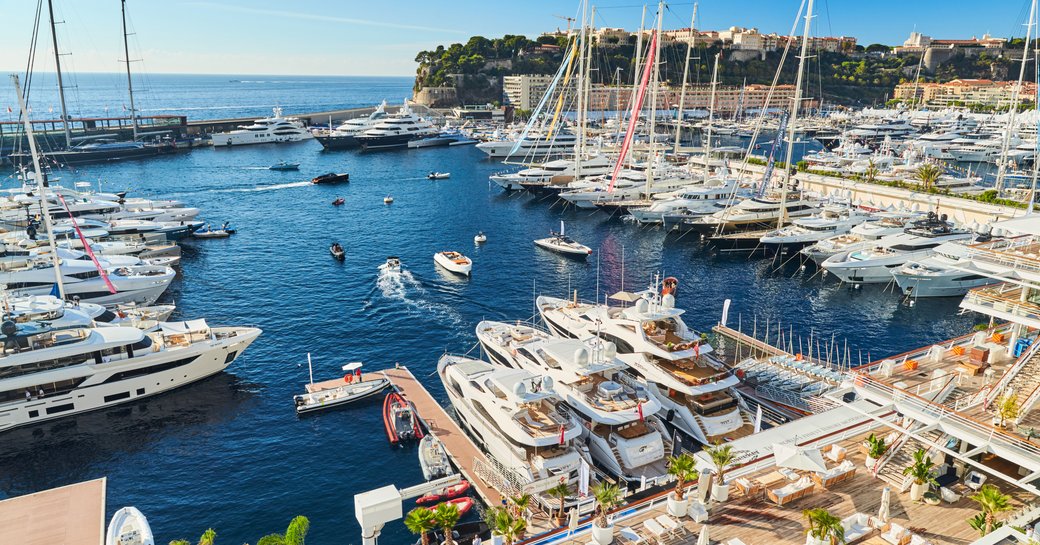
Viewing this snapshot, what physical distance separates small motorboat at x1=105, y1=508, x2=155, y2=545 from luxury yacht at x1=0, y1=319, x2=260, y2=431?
15331mm

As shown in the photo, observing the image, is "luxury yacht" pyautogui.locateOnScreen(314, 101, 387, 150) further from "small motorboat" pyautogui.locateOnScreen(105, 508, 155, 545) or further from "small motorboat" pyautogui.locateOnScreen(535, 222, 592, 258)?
"small motorboat" pyautogui.locateOnScreen(105, 508, 155, 545)

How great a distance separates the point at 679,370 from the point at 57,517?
35.3m

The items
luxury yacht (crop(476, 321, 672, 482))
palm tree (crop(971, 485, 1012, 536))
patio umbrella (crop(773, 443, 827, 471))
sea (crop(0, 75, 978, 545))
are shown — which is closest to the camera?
palm tree (crop(971, 485, 1012, 536))

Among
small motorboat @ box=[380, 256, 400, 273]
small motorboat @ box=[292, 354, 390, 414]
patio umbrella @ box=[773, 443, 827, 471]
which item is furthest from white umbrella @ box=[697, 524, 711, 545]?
small motorboat @ box=[380, 256, 400, 273]

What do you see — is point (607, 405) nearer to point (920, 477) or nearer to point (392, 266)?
point (920, 477)

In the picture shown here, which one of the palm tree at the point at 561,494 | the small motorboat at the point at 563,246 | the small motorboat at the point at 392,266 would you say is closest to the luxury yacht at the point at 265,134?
the small motorboat at the point at 392,266

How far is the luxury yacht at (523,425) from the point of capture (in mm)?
34094

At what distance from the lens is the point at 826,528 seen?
1977 cm

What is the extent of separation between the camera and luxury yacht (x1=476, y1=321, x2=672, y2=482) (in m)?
35.8

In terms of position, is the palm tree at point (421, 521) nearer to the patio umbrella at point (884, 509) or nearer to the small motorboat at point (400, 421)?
the patio umbrella at point (884, 509)

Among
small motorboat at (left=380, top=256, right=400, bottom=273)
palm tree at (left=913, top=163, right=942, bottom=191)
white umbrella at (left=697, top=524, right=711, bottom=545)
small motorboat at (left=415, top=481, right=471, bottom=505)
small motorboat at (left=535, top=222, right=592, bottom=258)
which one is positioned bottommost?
small motorboat at (left=415, top=481, right=471, bottom=505)

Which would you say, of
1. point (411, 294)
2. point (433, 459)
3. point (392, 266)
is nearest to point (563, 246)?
point (392, 266)

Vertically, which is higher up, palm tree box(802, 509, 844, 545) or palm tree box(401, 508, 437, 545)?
palm tree box(802, 509, 844, 545)

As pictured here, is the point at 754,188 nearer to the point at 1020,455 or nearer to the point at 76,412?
the point at 1020,455
